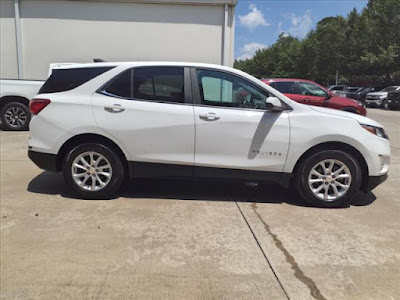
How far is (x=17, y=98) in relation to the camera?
10297 mm

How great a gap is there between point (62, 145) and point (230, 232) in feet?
7.84

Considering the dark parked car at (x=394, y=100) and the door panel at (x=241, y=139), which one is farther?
the dark parked car at (x=394, y=100)

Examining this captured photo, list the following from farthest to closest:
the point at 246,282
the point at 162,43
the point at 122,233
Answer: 1. the point at 162,43
2. the point at 122,233
3. the point at 246,282

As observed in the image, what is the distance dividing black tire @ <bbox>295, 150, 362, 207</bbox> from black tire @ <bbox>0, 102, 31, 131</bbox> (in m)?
7.91

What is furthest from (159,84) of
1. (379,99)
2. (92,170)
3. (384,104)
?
(379,99)

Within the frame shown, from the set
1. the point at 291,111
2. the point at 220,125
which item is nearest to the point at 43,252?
the point at 220,125

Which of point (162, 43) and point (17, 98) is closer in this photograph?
point (17, 98)

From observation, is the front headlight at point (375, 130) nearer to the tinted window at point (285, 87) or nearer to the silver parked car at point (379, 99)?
the tinted window at point (285, 87)

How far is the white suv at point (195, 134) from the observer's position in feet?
15.7

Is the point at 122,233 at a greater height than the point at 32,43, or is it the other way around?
the point at 32,43

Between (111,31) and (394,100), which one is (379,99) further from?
(111,31)

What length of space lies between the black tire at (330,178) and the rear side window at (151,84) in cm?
174

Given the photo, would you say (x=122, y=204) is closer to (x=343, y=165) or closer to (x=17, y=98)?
(x=343, y=165)

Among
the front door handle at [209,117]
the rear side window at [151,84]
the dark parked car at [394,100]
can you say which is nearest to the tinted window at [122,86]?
the rear side window at [151,84]
